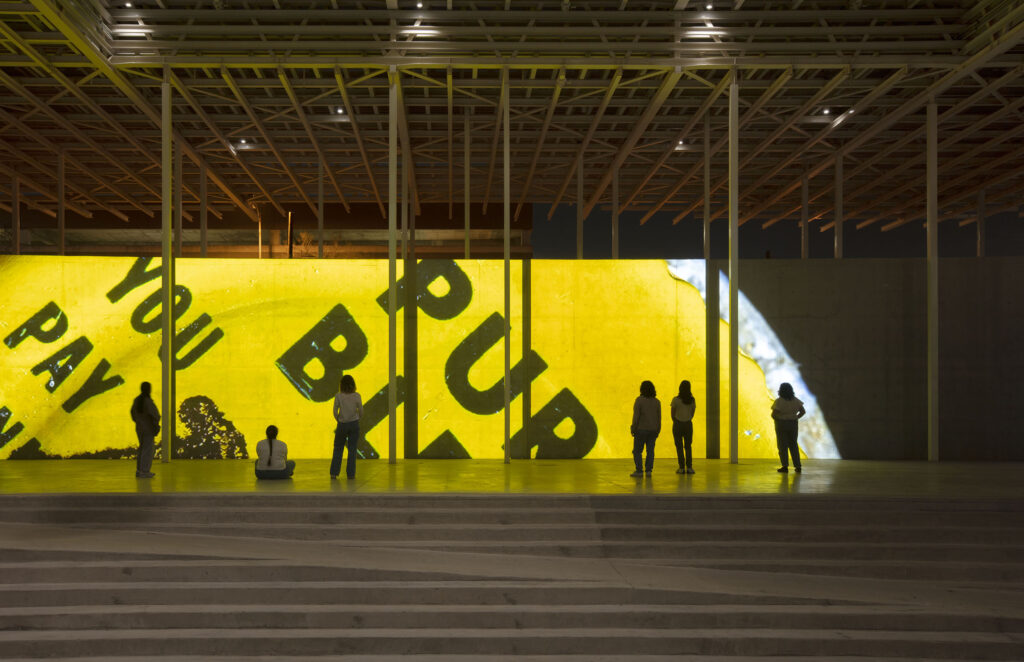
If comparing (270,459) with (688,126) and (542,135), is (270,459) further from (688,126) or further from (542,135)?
(688,126)

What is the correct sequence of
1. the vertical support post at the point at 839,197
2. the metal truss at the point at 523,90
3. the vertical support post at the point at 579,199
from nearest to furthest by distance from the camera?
the metal truss at the point at 523,90, the vertical support post at the point at 839,197, the vertical support post at the point at 579,199

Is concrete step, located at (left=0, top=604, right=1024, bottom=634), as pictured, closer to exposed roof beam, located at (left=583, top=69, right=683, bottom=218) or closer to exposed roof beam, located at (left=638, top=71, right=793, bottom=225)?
exposed roof beam, located at (left=583, top=69, right=683, bottom=218)

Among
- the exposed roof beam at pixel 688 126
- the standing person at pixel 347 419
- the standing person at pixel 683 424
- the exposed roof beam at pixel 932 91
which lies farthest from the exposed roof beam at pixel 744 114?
the standing person at pixel 347 419

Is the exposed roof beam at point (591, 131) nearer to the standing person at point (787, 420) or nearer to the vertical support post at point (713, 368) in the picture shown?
the vertical support post at point (713, 368)

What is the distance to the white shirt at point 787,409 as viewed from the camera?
45.3 feet

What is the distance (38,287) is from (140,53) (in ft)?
15.2

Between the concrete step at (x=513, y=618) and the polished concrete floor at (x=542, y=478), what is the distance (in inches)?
115

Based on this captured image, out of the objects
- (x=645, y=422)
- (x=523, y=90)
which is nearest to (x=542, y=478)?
(x=645, y=422)

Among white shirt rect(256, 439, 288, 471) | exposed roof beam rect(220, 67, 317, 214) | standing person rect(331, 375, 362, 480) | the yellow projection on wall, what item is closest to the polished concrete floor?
standing person rect(331, 375, 362, 480)

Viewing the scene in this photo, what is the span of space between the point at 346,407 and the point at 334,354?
13.3 feet

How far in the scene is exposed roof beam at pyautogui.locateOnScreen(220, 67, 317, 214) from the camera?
16188mm

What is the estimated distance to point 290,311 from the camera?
1666 cm

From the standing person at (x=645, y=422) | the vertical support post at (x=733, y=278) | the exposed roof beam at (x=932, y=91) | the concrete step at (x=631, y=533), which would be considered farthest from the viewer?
the vertical support post at (x=733, y=278)

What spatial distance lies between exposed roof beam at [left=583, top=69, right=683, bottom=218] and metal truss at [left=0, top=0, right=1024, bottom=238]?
8cm
